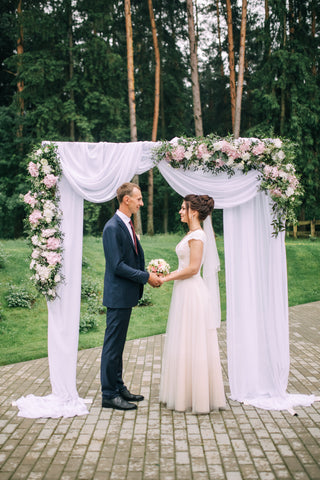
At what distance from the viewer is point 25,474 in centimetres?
346

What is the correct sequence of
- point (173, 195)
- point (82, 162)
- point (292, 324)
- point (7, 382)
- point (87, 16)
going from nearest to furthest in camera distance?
point (82, 162) → point (7, 382) → point (292, 324) → point (87, 16) → point (173, 195)

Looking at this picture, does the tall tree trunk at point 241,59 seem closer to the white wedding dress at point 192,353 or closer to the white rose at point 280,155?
the white rose at point 280,155

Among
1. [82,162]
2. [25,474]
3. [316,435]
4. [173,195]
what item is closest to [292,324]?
[316,435]

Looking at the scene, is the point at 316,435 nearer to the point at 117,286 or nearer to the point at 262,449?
the point at 262,449

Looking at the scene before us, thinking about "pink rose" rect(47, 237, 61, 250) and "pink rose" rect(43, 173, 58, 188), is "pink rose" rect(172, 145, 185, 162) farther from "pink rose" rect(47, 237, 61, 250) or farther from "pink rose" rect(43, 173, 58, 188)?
"pink rose" rect(47, 237, 61, 250)

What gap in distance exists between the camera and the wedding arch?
5.06 metres

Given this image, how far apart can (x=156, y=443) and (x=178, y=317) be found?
1.28 metres

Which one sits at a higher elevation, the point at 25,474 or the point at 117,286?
the point at 117,286

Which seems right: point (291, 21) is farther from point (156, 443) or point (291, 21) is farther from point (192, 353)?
point (156, 443)

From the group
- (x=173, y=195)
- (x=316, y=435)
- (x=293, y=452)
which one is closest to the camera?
(x=293, y=452)

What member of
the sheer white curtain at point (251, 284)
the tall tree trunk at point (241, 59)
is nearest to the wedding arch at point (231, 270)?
the sheer white curtain at point (251, 284)

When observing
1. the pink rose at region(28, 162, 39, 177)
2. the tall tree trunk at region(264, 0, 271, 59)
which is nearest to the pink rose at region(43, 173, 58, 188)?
the pink rose at region(28, 162, 39, 177)

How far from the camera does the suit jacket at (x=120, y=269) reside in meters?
4.67

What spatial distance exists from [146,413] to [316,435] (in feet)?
5.24
